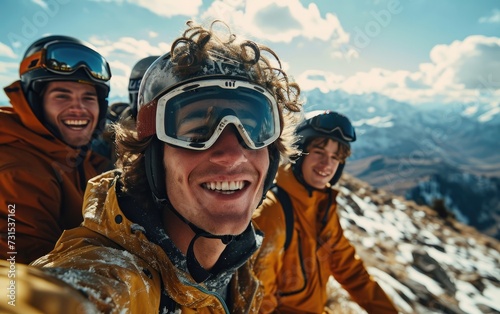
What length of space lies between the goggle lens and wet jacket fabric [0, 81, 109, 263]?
451mm

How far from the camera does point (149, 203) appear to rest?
186cm

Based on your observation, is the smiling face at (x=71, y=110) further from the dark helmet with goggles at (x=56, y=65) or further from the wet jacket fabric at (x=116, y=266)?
the wet jacket fabric at (x=116, y=266)

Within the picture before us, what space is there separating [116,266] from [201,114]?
95 centimetres

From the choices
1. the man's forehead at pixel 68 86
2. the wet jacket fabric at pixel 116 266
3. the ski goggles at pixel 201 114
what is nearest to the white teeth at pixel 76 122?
the man's forehead at pixel 68 86

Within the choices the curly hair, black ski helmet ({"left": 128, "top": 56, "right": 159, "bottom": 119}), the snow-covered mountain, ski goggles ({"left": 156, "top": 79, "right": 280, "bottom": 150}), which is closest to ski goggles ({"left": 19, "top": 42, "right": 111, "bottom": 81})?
black ski helmet ({"left": 128, "top": 56, "right": 159, "bottom": 119})

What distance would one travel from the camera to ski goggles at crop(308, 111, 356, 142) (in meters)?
4.20

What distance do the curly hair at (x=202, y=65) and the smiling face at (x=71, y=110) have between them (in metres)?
1.44

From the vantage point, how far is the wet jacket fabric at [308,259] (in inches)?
129

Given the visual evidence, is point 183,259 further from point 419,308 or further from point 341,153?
point 419,308

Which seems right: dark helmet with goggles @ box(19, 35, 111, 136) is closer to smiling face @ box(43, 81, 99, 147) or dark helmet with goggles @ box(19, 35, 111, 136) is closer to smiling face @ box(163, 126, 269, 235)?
smiling face @ box(43, 81, 99, 147)

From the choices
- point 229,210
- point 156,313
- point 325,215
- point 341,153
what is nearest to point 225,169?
point 229,210

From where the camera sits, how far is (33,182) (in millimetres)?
2527

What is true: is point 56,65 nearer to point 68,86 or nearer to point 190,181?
point 68,86

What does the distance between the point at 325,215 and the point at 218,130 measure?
2.70 metres
